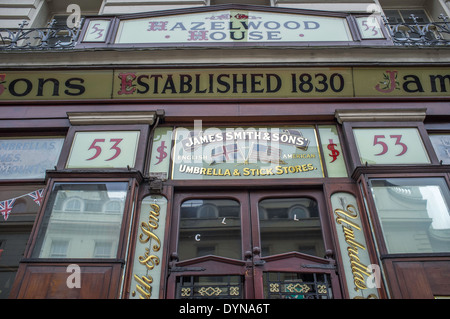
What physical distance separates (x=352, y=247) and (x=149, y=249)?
2.80 meters

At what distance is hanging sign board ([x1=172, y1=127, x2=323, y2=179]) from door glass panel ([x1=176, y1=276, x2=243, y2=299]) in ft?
5.15

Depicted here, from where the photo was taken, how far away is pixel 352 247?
509cm

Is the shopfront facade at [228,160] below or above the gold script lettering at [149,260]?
above

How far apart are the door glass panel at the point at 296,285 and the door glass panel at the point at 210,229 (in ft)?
1.96

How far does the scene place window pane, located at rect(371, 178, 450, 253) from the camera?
4.93 meters

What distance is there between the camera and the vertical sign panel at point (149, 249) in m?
4.78

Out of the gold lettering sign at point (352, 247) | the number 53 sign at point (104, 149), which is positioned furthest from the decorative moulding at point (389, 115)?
the number 53 sign at point (104, 149)

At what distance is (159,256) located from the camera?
16.5ft

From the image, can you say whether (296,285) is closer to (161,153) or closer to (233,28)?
(161,153)

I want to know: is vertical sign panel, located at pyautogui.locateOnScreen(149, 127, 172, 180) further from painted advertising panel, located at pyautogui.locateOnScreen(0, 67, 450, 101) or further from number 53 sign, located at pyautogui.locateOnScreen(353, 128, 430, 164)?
number 53 sign, located at pyautogui.locateOnScreen(353, 128, 430, 164)

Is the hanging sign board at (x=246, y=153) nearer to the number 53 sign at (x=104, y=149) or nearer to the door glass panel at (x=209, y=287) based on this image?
the number 53 sign at (x=104, y=149)

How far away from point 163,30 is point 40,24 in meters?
3.85

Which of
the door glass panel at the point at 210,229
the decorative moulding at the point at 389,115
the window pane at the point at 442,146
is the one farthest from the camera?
the decorative moulding at the point at 389,115

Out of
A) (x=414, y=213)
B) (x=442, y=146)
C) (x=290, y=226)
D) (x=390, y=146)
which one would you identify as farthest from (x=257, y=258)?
(x=442, y=146)
